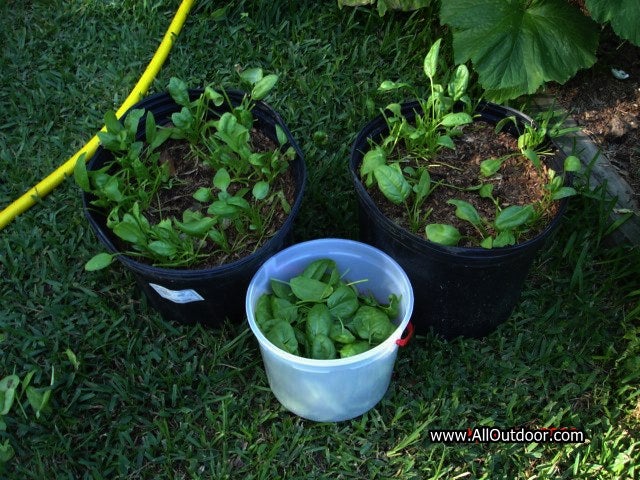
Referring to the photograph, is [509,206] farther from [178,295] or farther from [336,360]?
[178,295]

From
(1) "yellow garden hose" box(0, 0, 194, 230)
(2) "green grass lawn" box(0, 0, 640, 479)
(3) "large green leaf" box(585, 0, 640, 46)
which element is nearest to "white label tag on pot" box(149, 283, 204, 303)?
(2) "green grass lawn" box(0, 0, 640, 479)

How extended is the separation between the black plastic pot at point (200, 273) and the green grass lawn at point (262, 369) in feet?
0.24

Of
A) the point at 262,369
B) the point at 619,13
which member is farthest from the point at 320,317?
the point at 619,13

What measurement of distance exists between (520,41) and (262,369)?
127 centimetres

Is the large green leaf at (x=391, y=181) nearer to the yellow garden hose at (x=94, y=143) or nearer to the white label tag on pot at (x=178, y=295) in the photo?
the white label tag on pot at (x=178, y=295)

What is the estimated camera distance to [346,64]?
2605mm

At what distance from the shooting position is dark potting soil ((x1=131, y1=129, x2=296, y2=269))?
6.07ft

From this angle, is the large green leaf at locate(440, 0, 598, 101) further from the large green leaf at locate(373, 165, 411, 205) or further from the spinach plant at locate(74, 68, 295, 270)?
the spinach plant at locate(74, 68, 295, 270)

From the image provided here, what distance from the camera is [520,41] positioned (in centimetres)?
204

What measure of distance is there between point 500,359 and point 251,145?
0.99 m

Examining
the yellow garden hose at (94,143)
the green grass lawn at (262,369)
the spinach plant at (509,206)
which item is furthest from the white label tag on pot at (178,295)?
the spinach plant at (509,206)

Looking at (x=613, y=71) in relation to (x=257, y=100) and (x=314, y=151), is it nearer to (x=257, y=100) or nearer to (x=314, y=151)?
(x=314, y=151)

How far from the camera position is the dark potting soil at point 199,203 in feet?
6.07

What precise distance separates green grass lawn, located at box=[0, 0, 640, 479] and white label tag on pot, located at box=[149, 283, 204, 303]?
0.16m
